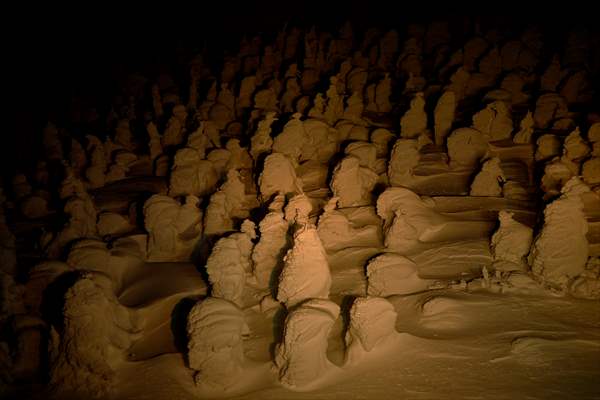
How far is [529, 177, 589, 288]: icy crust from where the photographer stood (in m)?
6.51

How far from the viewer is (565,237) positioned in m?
6.54

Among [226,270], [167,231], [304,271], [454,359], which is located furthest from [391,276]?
[167,231]

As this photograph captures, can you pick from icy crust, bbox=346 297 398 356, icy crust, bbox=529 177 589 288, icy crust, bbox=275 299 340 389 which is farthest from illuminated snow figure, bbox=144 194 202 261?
icy crust, bbox=529 177 589 288

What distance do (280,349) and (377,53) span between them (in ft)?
51.2

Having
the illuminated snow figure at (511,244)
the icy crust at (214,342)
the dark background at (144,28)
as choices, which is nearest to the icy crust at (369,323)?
the icy crust at (214,342)

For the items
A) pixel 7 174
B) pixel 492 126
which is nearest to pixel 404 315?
pixel 492 126

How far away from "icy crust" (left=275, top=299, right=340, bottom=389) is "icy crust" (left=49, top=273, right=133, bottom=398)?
7.42 ft

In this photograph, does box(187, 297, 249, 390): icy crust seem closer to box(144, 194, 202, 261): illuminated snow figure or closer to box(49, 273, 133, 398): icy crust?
box(49, 273, 133, 398): icy crust

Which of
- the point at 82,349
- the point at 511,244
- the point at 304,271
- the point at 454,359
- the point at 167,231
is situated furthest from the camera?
the point at 167,231

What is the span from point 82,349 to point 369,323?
137 inches

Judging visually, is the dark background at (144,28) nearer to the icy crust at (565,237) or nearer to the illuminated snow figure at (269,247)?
the illuminated snow figure at (269,247)

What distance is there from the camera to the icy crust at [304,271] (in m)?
6.18

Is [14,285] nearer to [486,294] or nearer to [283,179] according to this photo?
[283,179]

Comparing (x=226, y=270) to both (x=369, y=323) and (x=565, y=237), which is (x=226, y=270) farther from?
(x=565, y=237)
